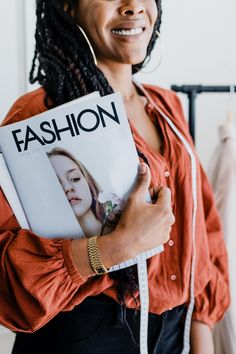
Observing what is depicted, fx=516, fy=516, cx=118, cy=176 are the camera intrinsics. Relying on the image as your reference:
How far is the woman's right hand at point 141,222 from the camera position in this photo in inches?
29.8

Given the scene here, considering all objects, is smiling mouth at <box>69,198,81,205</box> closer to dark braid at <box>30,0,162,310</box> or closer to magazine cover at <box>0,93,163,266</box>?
magazine cover at <box>0,93,163,266</box>

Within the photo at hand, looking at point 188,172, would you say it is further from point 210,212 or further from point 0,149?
point 0,149

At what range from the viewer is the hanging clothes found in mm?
1122

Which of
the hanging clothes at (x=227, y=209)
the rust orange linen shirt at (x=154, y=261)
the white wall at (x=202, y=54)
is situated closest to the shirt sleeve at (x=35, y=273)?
the rust orange linen shirt at (x=154, y=261)

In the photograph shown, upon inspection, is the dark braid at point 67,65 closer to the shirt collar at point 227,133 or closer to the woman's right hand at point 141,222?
the woman's right hand at point 141,222

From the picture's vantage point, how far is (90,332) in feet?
2.76

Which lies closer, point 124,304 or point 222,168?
point 124,304

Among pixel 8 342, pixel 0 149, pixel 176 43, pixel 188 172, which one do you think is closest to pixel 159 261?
pixel 188 172

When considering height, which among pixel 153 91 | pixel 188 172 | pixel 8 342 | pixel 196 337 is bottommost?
pixel 8 342

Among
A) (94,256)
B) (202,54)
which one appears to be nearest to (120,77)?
(94,256)

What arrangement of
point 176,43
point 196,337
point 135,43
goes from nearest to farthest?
point 135,43 < point 196,337 < point 176,43

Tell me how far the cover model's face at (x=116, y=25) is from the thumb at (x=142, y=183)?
0.75 feet

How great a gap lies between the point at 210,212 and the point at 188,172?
164mm

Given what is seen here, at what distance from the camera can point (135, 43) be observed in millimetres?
877
